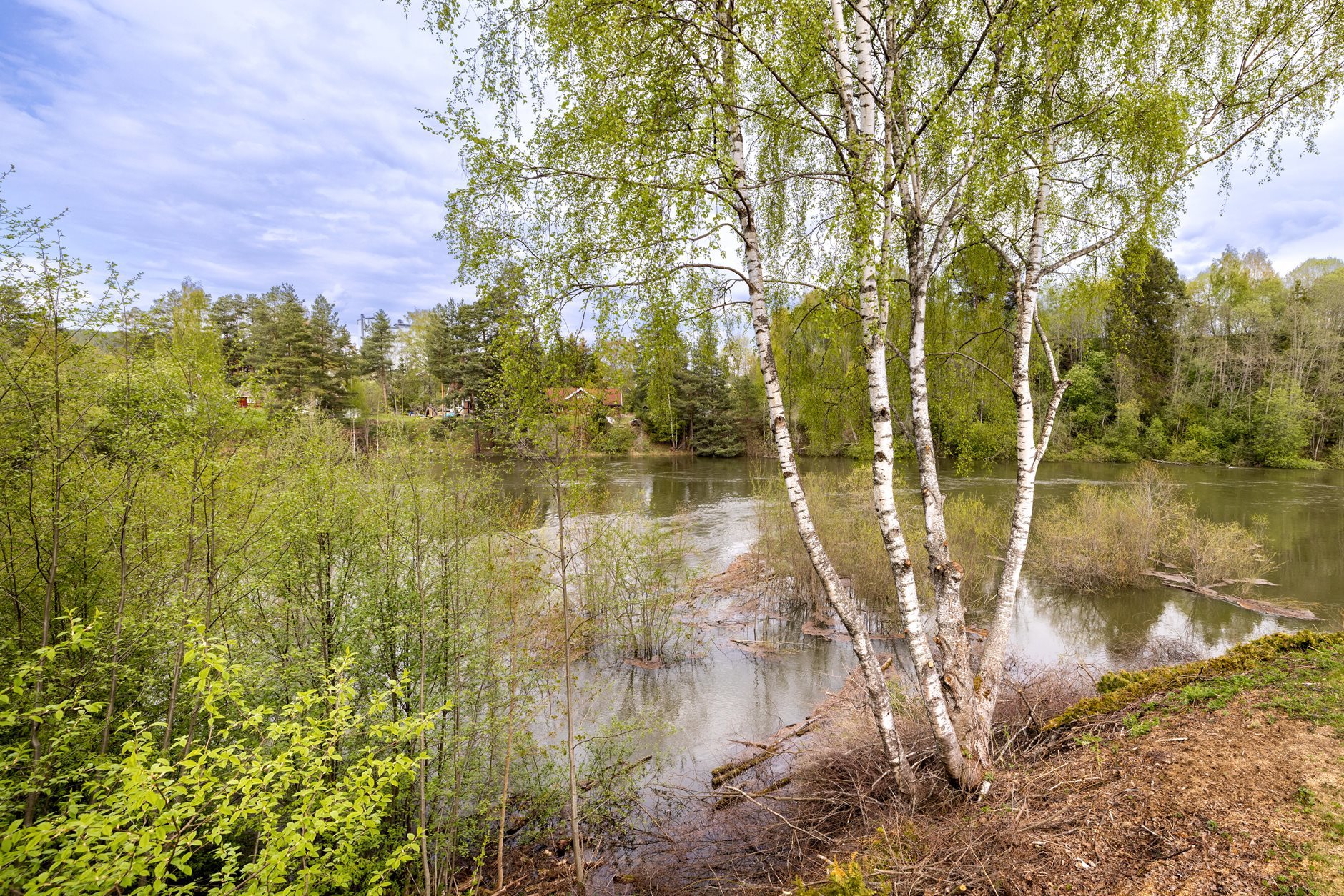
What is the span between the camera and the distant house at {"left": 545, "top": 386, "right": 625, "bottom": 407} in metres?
4.91

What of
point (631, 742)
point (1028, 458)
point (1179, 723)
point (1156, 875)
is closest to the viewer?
point (1156, 875)

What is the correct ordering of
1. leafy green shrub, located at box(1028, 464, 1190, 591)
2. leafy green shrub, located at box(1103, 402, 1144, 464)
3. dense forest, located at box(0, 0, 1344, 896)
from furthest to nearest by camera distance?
1. leafy green shrub, located at box(1103, 402, 1144, 464)
2. leafy green shrub, located at box(1028, 464, 1190, 591)
3. dense forest, located at box(0, 0, 1344, 896)

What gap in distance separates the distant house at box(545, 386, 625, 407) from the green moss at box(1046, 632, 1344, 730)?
5.18 metres

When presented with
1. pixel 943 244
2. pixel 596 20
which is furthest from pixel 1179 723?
pixel 596 20

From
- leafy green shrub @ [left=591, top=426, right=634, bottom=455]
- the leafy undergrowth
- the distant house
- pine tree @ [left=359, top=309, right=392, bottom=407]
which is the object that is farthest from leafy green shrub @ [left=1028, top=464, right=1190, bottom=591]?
pine tree @ [left=359, top=309, right=392, bottom=407]

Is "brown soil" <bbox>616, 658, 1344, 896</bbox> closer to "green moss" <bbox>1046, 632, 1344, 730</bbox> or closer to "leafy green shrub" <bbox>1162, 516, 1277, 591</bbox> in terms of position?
"green moss" <bbox>1046, 632, 1344, 730</bbox>

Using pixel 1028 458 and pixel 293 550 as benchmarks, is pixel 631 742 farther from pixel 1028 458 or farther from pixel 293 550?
pixel 1028 458

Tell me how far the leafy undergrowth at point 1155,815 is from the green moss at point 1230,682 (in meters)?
0.03

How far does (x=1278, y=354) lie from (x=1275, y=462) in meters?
7.95

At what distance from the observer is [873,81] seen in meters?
4.34

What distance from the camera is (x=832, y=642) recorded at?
10.5 metres

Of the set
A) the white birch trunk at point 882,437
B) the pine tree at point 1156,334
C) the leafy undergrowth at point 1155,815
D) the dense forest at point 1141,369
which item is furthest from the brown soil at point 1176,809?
the pine tree at point 1156,334

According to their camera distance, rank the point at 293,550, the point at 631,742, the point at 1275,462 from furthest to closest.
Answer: the point at 1275,462, the point at 631,742, the point at 293,550

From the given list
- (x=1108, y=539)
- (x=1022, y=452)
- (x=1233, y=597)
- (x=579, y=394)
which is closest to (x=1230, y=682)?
(x=1022, y=452)
